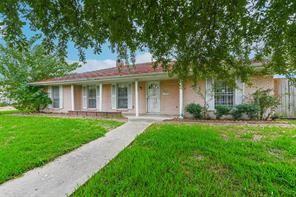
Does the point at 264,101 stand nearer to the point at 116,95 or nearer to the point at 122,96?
the point at 122,96

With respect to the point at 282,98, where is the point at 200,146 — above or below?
below

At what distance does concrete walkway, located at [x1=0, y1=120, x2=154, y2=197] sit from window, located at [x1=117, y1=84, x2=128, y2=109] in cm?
889

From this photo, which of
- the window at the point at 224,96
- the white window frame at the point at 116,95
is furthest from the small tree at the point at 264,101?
the white window frame at the point at 116,95

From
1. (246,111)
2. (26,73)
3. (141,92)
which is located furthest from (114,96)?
(26,73)

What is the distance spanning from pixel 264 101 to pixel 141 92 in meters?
7.40

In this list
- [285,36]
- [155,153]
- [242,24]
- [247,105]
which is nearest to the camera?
[285,36]

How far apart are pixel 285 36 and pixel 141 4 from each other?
2.17 m

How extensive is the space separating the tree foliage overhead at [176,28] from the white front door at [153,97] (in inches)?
375

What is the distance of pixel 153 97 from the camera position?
565 inches

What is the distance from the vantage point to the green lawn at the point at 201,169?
3576 millimetres

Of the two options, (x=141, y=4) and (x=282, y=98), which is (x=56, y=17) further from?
(x=282, y=98)

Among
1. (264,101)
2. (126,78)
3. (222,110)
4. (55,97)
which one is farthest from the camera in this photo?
(55,97)

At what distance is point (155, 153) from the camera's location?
5.19m

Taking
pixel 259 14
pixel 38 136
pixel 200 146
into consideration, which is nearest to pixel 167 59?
pixel 259 14
